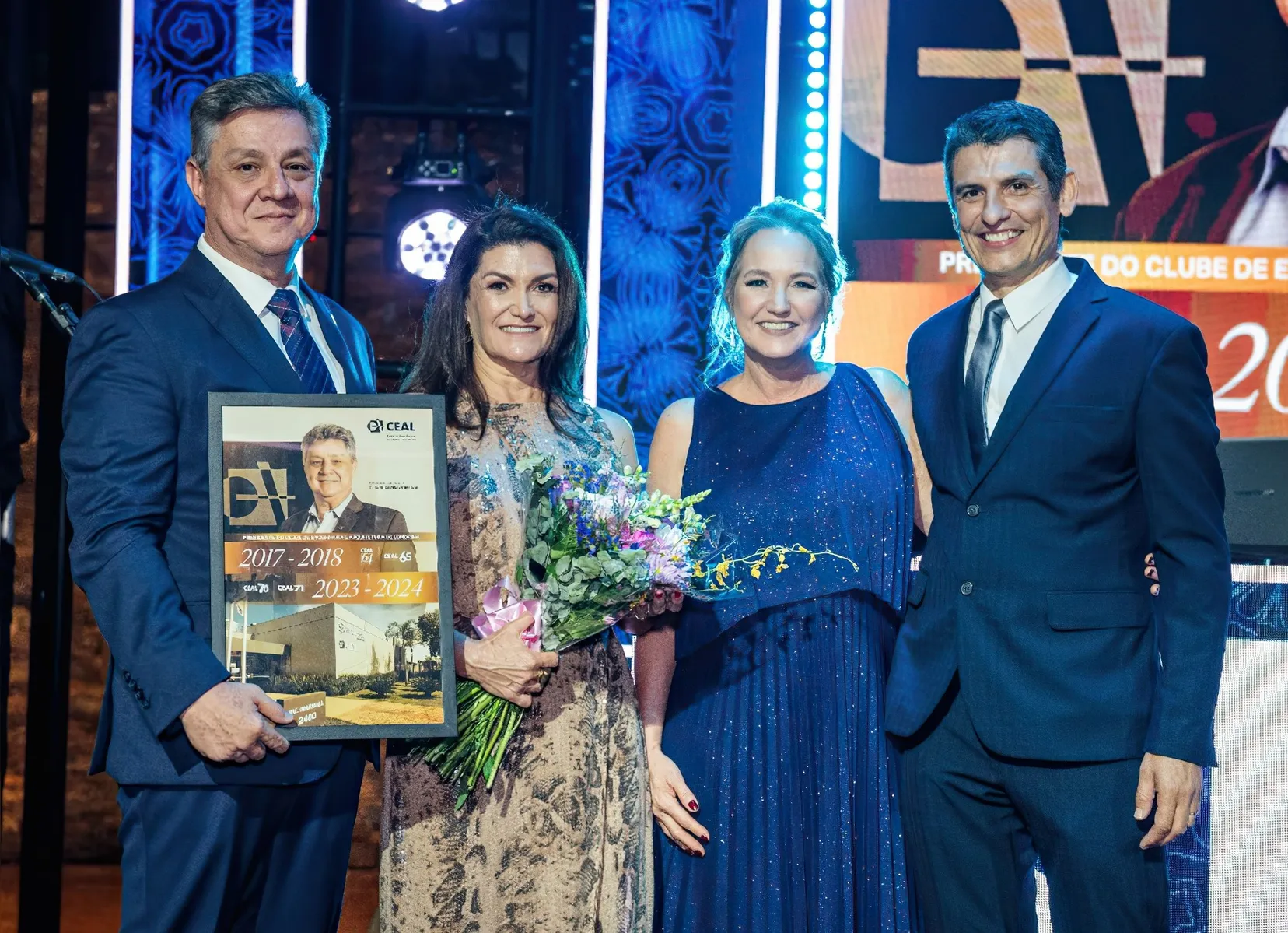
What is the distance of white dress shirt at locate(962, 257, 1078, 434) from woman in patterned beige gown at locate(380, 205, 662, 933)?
701 mm

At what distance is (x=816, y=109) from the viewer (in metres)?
4.02

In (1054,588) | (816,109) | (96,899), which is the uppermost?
(816,109)

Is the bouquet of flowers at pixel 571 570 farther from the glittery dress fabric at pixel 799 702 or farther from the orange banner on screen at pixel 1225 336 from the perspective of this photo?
the orange banner on screen at pixel 1225 336

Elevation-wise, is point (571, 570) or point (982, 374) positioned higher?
point (982, 374)

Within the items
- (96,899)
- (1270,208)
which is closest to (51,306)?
(96,899)

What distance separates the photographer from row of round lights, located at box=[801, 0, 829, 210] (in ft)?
13.1

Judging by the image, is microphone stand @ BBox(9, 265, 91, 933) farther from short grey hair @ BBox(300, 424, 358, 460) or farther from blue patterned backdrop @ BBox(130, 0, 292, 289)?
short grey hair @ BBox(300, 424, 358, 460)

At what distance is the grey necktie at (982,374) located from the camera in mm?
2330

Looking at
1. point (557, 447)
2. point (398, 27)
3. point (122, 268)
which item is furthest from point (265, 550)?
point (398, 27)

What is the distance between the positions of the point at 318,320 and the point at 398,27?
8.43 ft

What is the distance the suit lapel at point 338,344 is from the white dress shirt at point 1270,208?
2.99 metres

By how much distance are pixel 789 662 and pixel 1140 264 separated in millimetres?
2281

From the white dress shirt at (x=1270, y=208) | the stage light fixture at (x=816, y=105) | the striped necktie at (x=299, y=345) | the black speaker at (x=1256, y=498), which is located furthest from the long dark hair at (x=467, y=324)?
the white dress shirt at (x=1270, y=208)

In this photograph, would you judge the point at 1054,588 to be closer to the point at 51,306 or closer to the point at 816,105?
the point at 51,306
